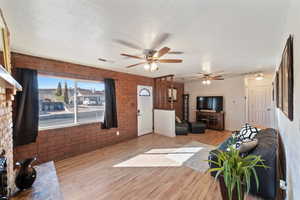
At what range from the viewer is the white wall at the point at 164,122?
5.28 meters

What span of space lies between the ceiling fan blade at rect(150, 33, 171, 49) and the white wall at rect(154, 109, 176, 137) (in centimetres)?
316

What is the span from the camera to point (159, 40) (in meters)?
2.31

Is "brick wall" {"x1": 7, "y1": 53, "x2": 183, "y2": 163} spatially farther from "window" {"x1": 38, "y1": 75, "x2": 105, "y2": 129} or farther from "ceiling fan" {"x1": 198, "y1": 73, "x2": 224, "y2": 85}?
"ceiling fan" {"x1": 198, "y1": 73, "x2": 224, "y2": 85}

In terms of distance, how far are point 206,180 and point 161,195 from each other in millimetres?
901

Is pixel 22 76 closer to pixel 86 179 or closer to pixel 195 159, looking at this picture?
pixel 86 179

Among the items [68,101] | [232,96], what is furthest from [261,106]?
[68,101]

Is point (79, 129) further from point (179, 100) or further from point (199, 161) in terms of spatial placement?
point (179, 100)

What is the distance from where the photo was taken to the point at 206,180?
246cm

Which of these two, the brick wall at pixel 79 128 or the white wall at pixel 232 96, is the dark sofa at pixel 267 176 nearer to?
the brick wall at pixel 79 128

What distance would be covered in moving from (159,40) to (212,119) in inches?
208

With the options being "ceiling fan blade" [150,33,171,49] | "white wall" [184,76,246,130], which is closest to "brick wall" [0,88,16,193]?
"ceiling fan blade" [150,33,171,49]

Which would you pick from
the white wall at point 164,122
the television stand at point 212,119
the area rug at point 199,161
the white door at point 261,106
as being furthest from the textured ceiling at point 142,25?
the television stand at point 212,119

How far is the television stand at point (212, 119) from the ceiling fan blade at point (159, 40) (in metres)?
4.96

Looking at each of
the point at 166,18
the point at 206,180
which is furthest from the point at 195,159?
the point at 166,18
